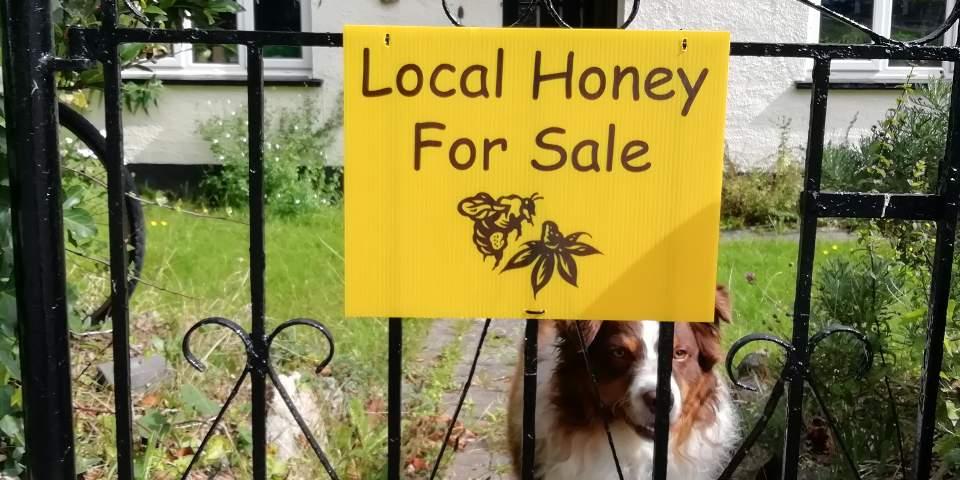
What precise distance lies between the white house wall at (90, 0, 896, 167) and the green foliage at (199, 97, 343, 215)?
0.60ft

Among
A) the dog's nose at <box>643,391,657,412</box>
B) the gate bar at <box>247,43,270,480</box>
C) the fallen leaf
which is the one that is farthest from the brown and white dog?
the fallen leaf

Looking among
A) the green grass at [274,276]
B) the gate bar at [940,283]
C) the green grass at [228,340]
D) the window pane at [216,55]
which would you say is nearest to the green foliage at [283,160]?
the green grass at [274,276]

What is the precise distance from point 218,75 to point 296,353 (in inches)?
215

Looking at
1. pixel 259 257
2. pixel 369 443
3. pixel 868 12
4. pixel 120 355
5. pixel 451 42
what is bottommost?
pixel 369 443

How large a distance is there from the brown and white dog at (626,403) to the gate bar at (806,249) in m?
0.71

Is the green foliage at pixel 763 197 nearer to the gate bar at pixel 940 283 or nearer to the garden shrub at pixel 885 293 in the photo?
the garden shrub at pixel 885 293

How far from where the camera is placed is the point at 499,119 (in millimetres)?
1529

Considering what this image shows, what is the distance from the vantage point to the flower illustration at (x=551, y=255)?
1573 millimetres

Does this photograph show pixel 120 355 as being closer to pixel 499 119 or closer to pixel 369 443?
pixel 499 119

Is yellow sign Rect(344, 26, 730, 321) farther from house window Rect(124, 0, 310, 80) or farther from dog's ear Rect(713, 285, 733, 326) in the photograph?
house window Rect(124, 0, 310, 80)

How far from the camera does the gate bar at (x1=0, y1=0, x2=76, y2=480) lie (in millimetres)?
1579

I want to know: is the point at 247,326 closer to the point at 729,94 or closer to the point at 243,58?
the point at 243,58

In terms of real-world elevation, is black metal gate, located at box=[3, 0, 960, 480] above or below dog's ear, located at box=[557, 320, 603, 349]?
above

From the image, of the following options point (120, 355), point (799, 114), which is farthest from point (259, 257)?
point (799, 114)
